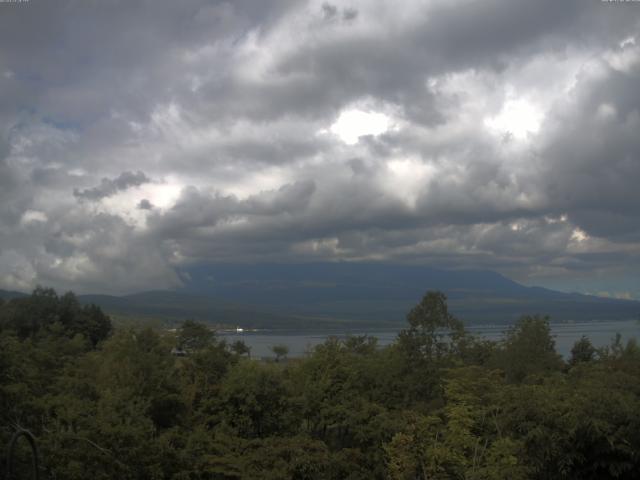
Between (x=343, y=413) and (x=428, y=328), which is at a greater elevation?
(x=428, y=328)

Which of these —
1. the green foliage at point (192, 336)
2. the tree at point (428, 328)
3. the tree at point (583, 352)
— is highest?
the tree at point (428, 328)

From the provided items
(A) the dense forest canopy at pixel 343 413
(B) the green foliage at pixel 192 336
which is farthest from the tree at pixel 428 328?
(B) the green foliage at pixel 192 336

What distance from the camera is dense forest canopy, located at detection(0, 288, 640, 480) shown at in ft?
63.1

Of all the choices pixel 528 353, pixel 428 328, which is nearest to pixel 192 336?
pixel 428 328

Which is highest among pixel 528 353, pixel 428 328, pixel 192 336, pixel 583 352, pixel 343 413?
pixel 428 328

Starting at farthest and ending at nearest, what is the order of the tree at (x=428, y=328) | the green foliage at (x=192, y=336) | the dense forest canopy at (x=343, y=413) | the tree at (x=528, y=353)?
the green foliage at (x=192, y=336) → the tree at (x=528, y=353) → the tree at (x=428, y=328) → the dense forest canopy at (x=343, y=413)

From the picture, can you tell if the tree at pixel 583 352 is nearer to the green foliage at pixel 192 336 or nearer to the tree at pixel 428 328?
the tree at pixel 428 328

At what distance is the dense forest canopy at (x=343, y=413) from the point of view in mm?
19234

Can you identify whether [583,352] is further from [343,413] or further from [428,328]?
[343,413]

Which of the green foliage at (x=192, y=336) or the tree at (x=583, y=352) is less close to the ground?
the green foliage at (x=192, y=336)

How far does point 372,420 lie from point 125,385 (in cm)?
1284

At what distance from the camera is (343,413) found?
1214 inches

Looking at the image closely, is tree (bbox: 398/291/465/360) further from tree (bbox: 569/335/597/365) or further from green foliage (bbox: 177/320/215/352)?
tree (bbox: 569/335/597/365)

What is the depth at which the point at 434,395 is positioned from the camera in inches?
1454
